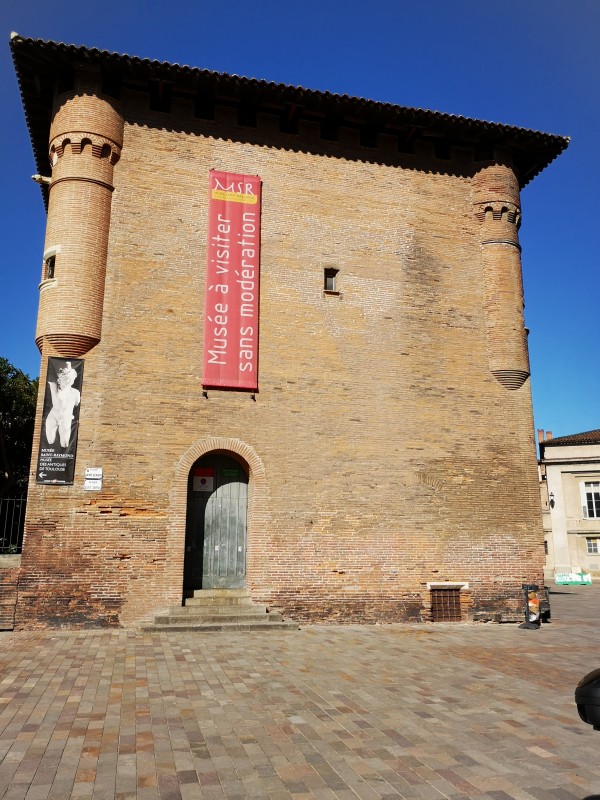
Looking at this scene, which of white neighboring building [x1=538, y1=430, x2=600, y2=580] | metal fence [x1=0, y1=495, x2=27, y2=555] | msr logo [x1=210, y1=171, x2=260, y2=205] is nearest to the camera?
metal fence [x1=0, y1=495, x2=27, y2=555]

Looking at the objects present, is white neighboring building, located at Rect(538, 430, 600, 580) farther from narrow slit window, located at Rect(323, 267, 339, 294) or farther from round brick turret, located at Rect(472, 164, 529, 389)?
narrow slit window, located at Rect(323, 267, 339, 294)

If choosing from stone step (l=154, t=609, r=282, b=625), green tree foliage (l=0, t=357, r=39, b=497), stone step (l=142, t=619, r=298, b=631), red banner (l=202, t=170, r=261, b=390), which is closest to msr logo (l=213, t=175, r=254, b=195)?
red banner (l=202, t=170, r=261, b=390)

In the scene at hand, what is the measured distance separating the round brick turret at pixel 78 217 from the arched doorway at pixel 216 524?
370 cm

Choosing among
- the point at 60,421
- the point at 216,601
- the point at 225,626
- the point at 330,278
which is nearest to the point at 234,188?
the point at 330,278

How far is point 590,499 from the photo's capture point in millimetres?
35688

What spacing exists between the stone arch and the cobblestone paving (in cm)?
204

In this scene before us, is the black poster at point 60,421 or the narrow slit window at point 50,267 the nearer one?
the black poster at point 60,421

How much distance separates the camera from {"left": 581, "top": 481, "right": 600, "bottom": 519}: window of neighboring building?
35.3 m

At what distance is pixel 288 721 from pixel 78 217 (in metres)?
10.7

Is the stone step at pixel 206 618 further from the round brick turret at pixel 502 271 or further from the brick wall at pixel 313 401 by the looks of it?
the round brick turret at pixel 502 271

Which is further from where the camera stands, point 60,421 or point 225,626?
point 60,421

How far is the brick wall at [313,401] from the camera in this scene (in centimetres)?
1136

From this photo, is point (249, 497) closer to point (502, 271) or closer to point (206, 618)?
point (206, 618)

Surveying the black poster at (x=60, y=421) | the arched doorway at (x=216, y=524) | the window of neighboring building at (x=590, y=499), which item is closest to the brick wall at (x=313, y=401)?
the black poster at (x=60, y=421)
